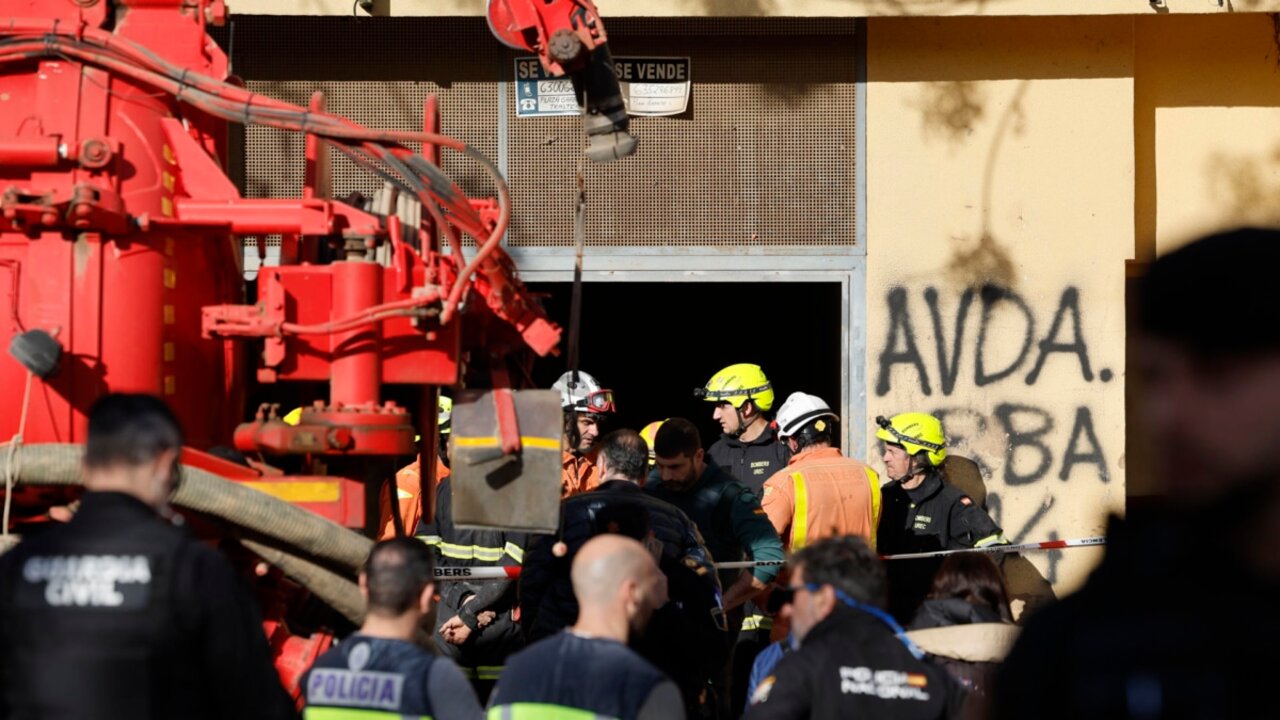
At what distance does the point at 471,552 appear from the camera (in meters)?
7.78

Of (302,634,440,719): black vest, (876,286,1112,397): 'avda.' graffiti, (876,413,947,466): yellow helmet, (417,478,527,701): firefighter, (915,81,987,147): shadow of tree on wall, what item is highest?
(915,81,987,147): shadow of tree on wall

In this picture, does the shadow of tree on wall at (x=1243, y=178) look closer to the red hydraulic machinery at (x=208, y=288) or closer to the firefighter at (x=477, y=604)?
the firefighter at (x=477, y=604)

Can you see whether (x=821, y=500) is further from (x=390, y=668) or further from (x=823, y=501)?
(x=390, y=668)

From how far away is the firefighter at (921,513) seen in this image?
885 centimetres

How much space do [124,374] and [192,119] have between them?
93cm

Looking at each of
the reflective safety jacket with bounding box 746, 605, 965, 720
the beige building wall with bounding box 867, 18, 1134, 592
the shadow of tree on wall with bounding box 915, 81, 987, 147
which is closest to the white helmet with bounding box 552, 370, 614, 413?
the beige building wall with bounding box 867, 18, 1134, 592

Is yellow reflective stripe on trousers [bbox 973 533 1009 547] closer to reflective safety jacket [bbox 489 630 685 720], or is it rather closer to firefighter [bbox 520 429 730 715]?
firefighter [bbox 520 429 730 715]

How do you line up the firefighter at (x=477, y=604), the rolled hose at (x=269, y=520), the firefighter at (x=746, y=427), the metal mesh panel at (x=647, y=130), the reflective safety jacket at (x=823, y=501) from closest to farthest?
the rolled hose at (x=269, y=520)
the firefighter at (x=477, y=604)
the reflective safety jacket at (x=823, y=501)
the metal mesh panel at (x=647, y=130)
the firefighter at (x=746, y=427)

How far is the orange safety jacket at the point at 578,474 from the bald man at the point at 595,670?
428cm

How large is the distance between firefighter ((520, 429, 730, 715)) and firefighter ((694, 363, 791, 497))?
2875 mm

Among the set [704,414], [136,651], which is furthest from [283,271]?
[704,414]

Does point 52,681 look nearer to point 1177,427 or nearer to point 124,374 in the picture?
point 124,374

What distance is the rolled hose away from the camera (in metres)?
4.65

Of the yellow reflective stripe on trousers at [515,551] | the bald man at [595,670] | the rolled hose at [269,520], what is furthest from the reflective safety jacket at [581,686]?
the yellow reflective stripe on trousers at [515,551]
